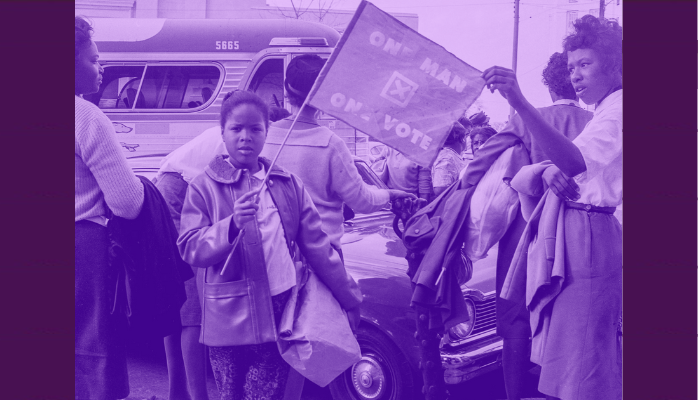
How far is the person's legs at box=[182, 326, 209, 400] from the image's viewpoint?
11.3ft

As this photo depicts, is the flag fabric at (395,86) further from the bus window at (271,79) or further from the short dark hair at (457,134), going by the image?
the bus window at (271,79)

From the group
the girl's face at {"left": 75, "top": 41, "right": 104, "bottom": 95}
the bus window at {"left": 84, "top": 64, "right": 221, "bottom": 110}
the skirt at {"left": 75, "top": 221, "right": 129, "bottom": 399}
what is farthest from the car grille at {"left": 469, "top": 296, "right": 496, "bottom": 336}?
the bus window at {"left": 84, "top": 64, "right": 221, "bottom": 110}

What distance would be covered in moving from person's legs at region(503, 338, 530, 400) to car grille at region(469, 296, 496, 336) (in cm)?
51

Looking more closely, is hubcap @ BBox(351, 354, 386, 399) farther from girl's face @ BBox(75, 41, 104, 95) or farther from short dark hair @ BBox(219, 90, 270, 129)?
girl's face @ BBox(75, 41, 104, 95)

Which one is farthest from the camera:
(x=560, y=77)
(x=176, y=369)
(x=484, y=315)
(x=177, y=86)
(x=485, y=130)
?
(x=177, y=86)

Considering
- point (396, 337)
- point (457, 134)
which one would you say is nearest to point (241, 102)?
point (396, 337)

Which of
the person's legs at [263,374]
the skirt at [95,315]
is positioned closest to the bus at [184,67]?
the skirt at [95,315]

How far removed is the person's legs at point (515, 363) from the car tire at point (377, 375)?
1.70 ft

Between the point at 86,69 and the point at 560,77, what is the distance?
83.4 inches

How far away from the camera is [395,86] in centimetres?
293

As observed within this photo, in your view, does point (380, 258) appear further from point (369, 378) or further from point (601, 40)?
point (601, 40)

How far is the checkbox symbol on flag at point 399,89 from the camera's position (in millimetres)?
2928

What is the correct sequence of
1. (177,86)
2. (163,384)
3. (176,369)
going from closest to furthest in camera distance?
(176,369)
(163,384)
(177,86)
